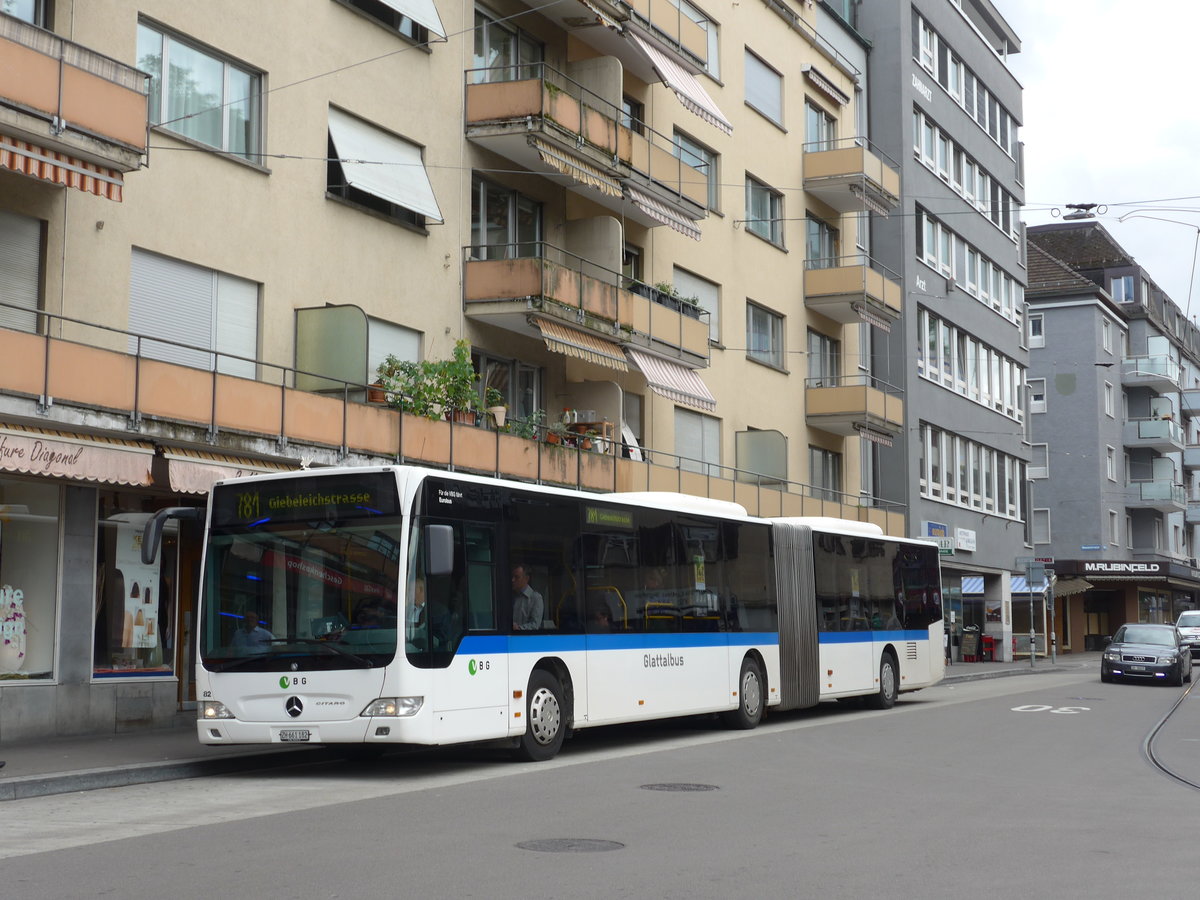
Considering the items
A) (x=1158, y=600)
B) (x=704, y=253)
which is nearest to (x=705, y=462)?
(x=704, y=253)

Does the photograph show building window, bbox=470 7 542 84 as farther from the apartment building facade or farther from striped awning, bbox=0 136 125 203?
the apartment building facade

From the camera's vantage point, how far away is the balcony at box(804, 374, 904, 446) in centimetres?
4056

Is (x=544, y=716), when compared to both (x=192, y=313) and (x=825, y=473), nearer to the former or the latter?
(x=192, y=313)

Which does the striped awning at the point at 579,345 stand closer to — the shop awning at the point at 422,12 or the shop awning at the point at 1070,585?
the shop awning at the point at 422,12

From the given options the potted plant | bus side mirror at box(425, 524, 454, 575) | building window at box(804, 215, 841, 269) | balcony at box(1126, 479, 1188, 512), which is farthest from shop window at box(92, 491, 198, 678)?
balcony at box(1126, 479, 1188, 512)

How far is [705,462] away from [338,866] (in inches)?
1001

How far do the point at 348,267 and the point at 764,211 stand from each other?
61.7ft

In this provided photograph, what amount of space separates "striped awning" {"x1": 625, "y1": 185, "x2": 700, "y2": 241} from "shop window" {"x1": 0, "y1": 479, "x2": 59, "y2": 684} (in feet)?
49.3

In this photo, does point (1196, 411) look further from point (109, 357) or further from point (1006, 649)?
point (109, 357)

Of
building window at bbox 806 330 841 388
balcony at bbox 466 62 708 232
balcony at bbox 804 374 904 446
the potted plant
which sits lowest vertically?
the potted plant

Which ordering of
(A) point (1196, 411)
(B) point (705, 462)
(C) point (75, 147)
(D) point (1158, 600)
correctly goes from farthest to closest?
(A) point (1196, 411), (D) point (1158, 600), (B) point (705, 462), (C) point (75, 147)

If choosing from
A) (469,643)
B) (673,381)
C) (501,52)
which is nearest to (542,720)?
(469,643)

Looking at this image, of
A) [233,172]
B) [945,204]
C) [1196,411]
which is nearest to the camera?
[233,172]

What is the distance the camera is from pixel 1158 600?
3204 inches
